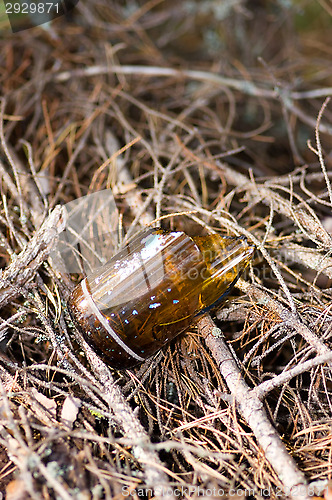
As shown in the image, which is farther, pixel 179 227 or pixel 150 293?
pixel 179 227

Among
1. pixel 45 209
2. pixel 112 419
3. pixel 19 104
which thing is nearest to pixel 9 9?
pixel 19 104

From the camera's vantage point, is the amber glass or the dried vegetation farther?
the amber glass

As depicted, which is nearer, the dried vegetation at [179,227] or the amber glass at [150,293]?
the dried vegetation at [179,227]
